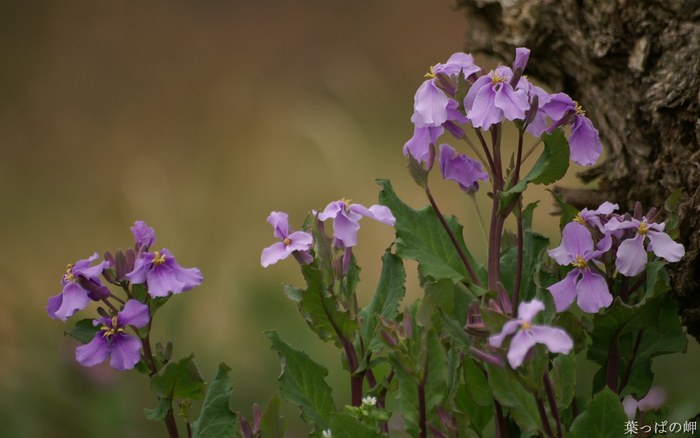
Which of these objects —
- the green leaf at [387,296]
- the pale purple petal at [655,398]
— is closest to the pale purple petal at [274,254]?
the green leaf at [387,296]

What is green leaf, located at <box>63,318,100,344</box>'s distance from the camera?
972 millimetres

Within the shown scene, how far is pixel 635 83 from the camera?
→ 4.23 ft

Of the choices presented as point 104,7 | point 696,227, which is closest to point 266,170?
point 104,7

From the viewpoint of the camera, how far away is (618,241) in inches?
38.7

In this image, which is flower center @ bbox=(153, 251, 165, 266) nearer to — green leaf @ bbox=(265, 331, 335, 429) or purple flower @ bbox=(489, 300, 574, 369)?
green leaf @ bbox=(265, 331, 335, 429)

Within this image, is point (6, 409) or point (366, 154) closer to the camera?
point (6, 409)

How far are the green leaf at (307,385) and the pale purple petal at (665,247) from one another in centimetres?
36

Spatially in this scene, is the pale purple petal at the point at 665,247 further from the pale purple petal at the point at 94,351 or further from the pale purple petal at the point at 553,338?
the pale purple petal at the point at 94,351

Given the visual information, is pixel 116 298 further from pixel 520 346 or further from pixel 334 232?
pixel 520 346

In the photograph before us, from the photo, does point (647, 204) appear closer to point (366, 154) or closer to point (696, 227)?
point (696, 227)

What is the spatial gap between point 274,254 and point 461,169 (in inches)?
9.8

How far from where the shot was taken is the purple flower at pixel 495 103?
35.5 inches

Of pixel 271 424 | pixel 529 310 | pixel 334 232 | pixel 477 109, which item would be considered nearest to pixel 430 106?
pixel 477 109

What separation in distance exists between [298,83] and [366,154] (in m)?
0.71
